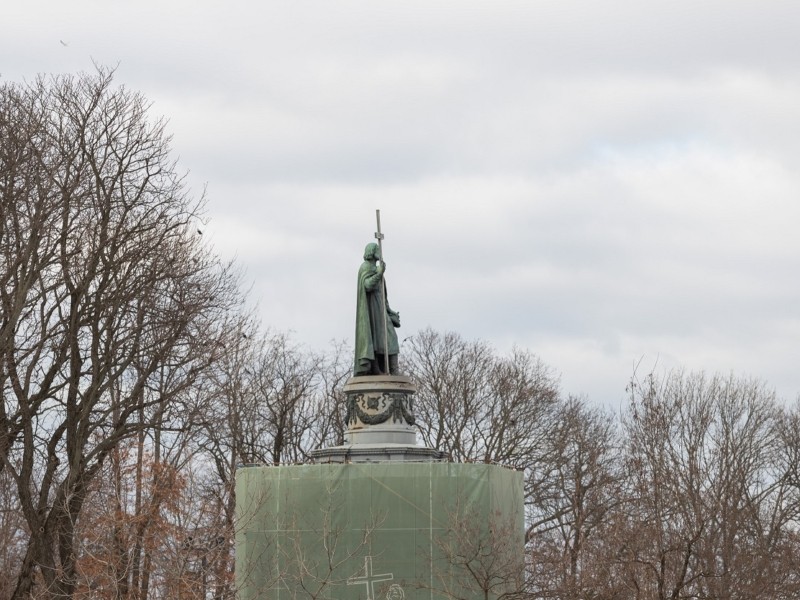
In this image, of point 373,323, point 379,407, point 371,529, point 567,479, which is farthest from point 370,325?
point 567,479

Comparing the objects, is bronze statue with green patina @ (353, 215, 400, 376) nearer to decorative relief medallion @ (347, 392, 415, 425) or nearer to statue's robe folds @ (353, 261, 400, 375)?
statue's robe folds @ (353, 261, 400, 375)

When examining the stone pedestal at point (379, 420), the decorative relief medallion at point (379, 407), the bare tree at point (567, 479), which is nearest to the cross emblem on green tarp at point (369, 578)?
the stone pedestal at point (379, 420)

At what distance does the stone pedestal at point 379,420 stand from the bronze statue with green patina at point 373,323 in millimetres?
362

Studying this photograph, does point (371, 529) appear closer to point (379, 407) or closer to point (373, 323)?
point (379, 407)

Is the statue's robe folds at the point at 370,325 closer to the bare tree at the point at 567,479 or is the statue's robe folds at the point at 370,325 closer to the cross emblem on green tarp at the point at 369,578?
the cross emblem on green tarp at the point at 369,578

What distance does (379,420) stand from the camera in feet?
89.8

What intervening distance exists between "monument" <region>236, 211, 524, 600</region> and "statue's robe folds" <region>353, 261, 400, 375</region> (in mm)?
18

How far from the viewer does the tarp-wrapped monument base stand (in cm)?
2658

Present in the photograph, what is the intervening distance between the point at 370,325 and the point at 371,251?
1366 mm

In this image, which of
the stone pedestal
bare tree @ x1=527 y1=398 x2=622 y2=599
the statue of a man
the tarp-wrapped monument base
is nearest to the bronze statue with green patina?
the statue of a man

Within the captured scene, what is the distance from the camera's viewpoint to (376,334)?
27844 mm

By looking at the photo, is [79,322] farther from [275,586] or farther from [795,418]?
[795,418]

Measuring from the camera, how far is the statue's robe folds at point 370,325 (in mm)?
27719

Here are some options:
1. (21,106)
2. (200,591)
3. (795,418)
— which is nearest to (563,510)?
(795,418)
